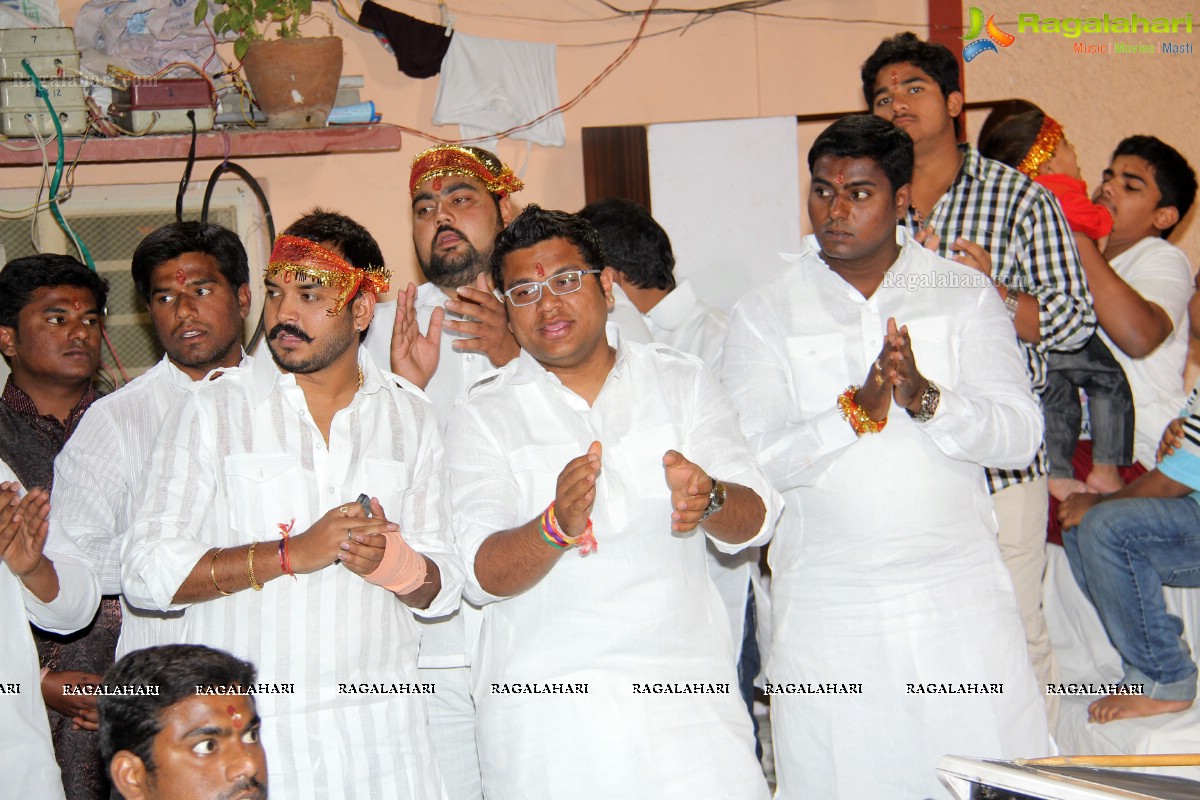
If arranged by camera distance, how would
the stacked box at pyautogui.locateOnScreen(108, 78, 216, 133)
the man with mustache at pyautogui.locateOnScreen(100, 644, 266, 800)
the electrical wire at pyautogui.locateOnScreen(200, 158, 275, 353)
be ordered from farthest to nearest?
the electrical wire at pyautogui.locateOnScreen(200, 158, 275, 353) < the stacked box at pyautogui.locateOnScreen(108, 78, 216, 133) < the man with mustache at pyautogui.locateOnScreen(100, 644, 266, 800)

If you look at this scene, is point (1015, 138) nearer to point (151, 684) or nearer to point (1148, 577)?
point (1148, 577)

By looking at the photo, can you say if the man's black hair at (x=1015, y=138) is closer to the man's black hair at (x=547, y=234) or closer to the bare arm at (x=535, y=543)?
the man's black hair at (x=547, y=234)

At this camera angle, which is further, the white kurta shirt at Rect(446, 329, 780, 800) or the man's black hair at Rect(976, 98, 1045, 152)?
the man's black hair at Rect(976, 98, 1045, 152)

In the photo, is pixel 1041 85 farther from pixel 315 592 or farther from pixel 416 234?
pixel 315 592

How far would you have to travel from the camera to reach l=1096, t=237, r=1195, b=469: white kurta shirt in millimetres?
4242

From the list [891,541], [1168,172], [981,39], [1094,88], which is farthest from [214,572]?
[1094,88]

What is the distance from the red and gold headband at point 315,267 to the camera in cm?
283

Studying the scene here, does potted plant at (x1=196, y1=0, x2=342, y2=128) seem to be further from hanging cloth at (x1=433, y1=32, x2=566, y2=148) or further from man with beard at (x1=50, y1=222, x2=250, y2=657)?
man with beard at (x1=50, y1=222, x2=250, y2=657)

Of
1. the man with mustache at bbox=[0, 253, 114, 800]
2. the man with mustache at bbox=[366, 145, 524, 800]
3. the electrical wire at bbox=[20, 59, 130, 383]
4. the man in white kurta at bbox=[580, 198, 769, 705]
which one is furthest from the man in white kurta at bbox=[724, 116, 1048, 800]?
the electrical wire at bbox=[20, 59, 130, 383]

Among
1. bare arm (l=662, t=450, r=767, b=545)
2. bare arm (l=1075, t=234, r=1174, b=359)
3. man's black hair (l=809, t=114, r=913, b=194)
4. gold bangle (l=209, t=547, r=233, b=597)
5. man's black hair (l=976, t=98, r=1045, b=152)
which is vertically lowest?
gold bangle (l=209, t=547, r=233, b=597)

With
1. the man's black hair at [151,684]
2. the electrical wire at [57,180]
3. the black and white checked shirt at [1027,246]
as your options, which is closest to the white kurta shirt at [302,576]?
the man's black hair at [151,684]

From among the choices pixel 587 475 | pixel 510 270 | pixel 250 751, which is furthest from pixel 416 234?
pixel 250 751

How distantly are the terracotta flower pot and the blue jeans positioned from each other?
3.48 metres

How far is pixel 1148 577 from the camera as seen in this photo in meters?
3.68
